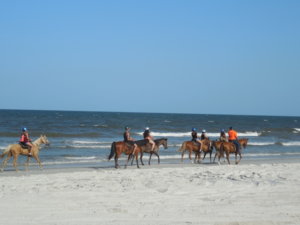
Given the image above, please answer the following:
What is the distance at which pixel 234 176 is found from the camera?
45.7 feet

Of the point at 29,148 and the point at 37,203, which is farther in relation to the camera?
the point at 29,148

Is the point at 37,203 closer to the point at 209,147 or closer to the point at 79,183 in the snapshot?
the point at 79,183

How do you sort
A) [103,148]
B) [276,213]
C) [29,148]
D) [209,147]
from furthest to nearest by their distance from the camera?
[103,148] < [209,147] < [29,148] < [276,213]

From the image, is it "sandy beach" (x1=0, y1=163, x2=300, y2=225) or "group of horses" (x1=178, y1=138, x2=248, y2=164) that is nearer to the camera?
"sandy beach" (x1=0, y1=163, x2=300, y2=225)

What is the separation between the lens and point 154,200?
1011 centimetres

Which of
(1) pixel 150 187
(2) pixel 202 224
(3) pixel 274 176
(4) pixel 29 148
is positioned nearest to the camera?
(2) pixel 202 224

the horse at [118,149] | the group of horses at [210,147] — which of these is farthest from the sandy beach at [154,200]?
the group of horses at [210,147]

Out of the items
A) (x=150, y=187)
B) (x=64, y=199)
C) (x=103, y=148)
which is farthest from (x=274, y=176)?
(x=103, y=148)

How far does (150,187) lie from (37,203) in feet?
11.0

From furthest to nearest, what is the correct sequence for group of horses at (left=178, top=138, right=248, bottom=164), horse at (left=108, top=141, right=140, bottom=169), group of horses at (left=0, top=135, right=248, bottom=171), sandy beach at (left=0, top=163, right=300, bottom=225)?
group of horses at (left=178, top=138, right=248, bottom=164), horse at (left=108, top=141, right=140, bottom=169), group of horses at (left=0, top=135, right=248, bottom=171), sandy beach at (left=0, top=163, right=300, bottom=225)

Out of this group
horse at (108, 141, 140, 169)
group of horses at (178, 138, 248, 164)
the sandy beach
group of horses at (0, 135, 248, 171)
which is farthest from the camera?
group of horses at (178, 138, 248, 164)

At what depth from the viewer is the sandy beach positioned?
27.5 feet

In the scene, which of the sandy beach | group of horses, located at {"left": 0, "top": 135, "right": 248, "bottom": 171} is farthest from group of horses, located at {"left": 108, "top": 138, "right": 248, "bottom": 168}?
the sandy beach

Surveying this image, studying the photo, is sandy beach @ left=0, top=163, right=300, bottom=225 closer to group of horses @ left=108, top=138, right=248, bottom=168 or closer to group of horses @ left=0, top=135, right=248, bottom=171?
group of horses @ left=0, top=135, right=248, bottom=171
